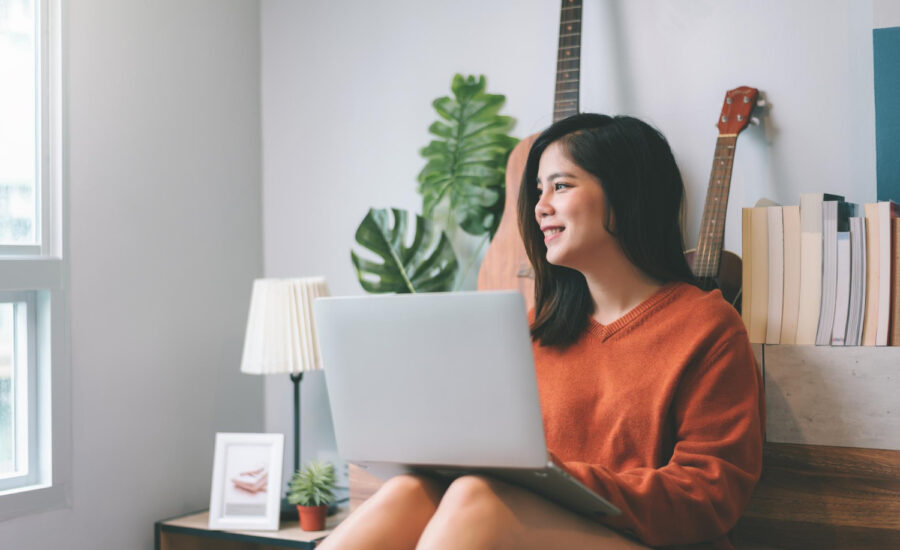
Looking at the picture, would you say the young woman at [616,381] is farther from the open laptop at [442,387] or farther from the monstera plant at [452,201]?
the monstera plant at [452,201]

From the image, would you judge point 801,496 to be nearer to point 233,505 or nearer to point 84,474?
point 233,505

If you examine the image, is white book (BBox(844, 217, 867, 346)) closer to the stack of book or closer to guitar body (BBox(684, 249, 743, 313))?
the stack of book

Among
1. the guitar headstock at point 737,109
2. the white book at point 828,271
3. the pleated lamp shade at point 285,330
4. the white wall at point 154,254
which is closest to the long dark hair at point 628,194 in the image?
the white book at point 828,271

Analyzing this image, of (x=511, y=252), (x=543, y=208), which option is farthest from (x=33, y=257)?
(x=543, y=208)

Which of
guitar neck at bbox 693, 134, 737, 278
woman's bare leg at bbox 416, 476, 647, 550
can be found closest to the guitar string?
guitar neck at bbox 693, 134, 737, 278

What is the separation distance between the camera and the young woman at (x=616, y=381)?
4.07ft

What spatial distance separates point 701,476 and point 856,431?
406 millimetres

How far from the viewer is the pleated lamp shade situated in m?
2.27

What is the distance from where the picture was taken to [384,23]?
2545 millimetres

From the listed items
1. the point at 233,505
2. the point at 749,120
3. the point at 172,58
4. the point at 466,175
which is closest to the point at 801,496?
the point at 749,120

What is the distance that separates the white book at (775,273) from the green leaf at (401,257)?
0.90 meters

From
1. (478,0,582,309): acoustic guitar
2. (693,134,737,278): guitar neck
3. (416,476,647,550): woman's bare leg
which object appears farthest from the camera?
(478,0,582,309): acoustic guitar

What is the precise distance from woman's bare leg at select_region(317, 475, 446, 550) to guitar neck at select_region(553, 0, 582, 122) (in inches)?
38.9

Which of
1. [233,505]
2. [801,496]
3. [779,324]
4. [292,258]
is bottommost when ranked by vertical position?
[233,505]
